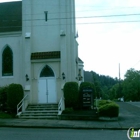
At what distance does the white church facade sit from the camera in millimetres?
23703

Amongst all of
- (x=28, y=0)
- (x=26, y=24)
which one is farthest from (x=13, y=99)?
(x=28, y=0)

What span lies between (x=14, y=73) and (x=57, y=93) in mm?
4683

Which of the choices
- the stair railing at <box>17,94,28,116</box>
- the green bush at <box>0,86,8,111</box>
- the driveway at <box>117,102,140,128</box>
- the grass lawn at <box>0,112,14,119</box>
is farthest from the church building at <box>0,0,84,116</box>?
the driveway at <box>117,102,140,128</box>

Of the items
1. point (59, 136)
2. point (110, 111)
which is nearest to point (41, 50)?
point (110, 111)

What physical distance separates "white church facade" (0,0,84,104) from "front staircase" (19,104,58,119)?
37.2 inches

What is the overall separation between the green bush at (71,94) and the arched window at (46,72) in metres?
2.43

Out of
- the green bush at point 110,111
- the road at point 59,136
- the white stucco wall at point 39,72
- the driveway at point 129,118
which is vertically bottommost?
the driveway at point 129,118

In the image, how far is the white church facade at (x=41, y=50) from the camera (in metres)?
23.7

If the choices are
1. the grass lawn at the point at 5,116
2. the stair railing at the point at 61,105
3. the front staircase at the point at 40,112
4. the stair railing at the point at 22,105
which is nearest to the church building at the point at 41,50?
the stair railing at the point at 22,105

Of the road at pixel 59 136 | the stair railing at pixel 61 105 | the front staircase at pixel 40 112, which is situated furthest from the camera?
the stair railing at pixel 61 105

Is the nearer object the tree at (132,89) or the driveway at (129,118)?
the driveway at (129,118)

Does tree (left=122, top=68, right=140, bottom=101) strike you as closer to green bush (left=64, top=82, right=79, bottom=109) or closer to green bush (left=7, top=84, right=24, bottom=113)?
green bush (left=64, top=82, right=79, bottom=109)

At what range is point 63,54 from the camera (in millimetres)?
23438

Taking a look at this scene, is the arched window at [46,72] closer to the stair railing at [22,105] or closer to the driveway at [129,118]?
the stair railing at [22,105]
